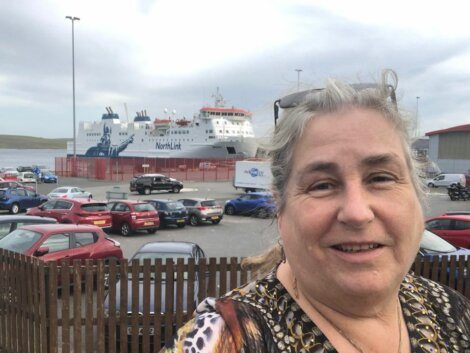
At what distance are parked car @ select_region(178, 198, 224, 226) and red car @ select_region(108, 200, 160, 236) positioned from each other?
119 inches

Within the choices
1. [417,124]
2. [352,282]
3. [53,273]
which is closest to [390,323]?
[352,282]

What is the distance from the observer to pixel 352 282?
1.10 metres

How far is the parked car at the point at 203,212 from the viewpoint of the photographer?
64.3ft

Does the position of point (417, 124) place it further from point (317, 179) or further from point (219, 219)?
point (219, 219)

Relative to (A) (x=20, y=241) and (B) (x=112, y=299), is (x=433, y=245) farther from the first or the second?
(A) (x=20, y=241)

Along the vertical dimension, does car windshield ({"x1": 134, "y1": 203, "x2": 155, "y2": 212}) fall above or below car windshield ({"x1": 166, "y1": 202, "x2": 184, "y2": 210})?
above

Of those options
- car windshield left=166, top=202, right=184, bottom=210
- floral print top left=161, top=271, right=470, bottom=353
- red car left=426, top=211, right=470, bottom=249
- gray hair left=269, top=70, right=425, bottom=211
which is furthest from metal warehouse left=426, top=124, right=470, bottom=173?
gray hair left=269, top=70, right=425, bottom=211

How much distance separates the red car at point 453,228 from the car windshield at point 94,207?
11191 mm

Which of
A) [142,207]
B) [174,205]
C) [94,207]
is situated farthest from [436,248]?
[174,205]

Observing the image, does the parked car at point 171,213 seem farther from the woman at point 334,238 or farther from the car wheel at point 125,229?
the woman at point 334,238

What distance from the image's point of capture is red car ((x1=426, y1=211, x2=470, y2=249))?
37.7ft

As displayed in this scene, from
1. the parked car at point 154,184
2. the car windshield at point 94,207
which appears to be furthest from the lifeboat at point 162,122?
the car windshield at point 94,207

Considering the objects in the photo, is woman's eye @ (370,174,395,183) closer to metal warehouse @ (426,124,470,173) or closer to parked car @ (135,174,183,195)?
parked car @ (135,174,183,195)

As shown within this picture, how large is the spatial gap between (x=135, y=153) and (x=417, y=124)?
6912cm
